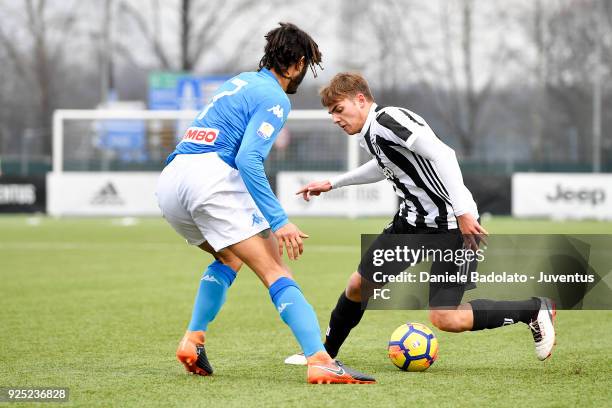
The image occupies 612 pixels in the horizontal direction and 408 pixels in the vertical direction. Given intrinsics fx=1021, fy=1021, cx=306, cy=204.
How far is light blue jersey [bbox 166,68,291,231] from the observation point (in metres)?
5.27

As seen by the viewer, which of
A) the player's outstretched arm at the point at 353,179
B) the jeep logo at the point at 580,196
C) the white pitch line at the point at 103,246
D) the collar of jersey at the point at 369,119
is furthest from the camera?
the jeep logo at the point at 580,196

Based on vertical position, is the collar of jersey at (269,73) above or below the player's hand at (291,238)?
above

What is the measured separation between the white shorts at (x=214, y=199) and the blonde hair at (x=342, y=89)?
0.74m

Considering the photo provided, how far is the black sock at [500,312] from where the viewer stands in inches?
231

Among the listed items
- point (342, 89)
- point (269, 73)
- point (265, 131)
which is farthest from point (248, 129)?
point (342, 89)

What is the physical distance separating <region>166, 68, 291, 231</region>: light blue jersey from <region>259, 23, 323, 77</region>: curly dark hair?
8 cm

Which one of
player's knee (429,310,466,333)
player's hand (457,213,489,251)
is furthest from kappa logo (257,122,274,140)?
player's knee (429,310,466,333)

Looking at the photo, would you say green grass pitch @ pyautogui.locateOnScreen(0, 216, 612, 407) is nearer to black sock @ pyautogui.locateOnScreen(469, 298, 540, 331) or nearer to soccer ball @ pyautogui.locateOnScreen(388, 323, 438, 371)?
soccer ball @ pyautogui.locateOnScreen(388, 323, 438, 371)

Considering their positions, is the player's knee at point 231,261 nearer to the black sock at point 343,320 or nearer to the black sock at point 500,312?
the black sock at point 343,320

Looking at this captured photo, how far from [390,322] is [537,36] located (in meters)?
33.8

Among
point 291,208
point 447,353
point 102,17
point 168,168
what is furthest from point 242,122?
point 102,17

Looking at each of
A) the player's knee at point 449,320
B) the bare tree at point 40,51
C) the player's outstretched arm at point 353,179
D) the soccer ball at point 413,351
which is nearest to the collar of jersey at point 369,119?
the player's outstretched arm at point 353,179

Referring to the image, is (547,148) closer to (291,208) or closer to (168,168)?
(291,208)

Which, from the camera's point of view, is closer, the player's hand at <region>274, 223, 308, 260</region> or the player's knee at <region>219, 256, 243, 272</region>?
the player's hand at <region>274, 223, 308, 260</region>
